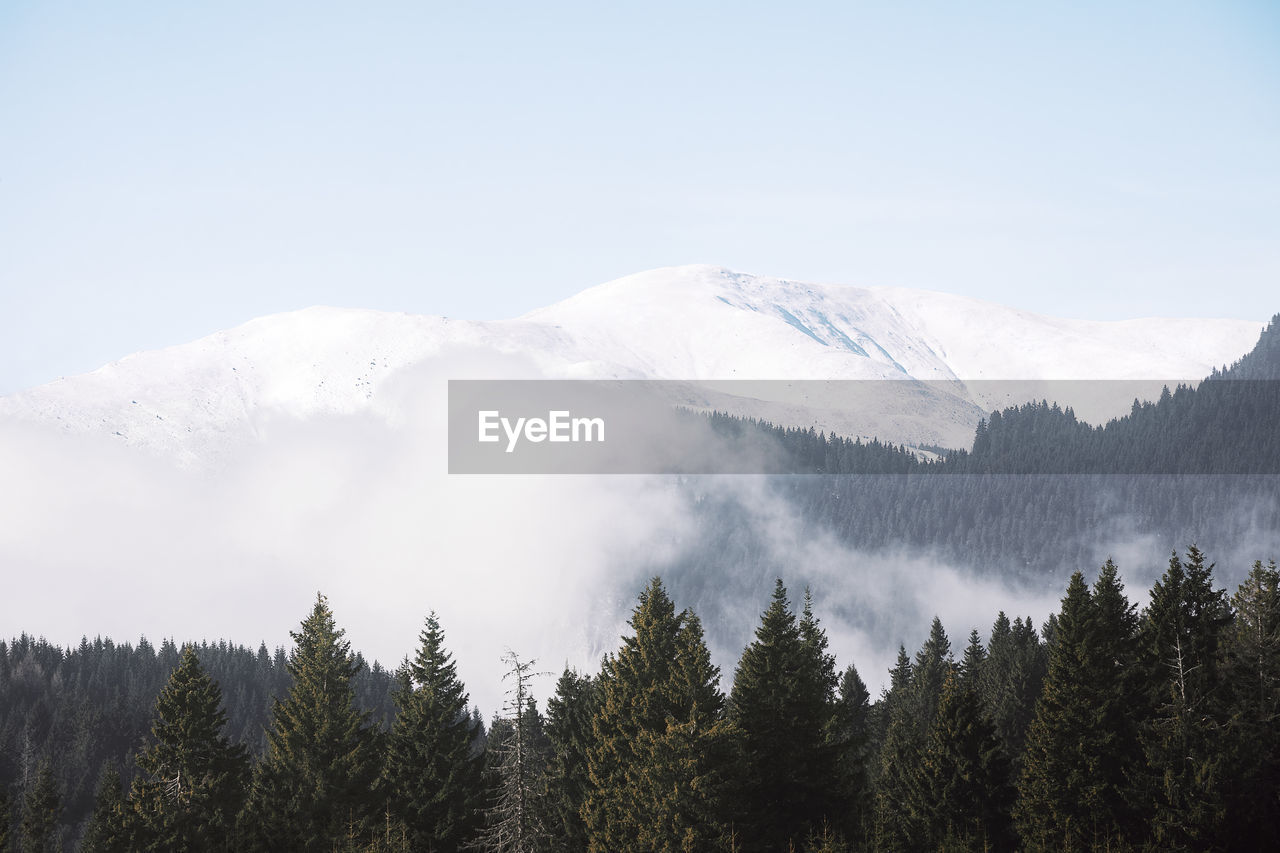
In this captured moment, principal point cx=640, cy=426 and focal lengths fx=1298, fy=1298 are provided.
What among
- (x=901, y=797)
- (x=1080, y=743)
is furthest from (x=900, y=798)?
(x=1080, y=743)

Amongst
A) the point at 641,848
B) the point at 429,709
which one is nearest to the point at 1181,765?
the point at 641,848

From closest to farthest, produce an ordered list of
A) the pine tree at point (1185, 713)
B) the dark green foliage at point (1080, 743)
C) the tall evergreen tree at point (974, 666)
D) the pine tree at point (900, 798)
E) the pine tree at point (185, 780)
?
1. the pine tree at point (1185, 713)
2. the pine tree at point (185, 780)
3. the pine tree at point (900, 798)
4. the dark green foliage at point (1080, 743)
5. the tall evergreen tree at point (974, 666)

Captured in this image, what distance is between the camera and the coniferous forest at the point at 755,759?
2235 inches

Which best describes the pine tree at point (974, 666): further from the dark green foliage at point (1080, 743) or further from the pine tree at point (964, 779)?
the pine tree at point (964, 779)

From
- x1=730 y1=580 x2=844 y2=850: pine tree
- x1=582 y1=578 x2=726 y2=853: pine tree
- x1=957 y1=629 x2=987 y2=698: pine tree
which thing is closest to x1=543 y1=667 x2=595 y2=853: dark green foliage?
x1=582 y1=578 x2=726 y2=853: pine tree

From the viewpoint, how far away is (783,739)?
61250 mm

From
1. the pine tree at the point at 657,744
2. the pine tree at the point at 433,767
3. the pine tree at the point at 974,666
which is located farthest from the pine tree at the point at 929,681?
the pine tree at the point at 433,767

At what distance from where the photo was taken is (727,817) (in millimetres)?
56000

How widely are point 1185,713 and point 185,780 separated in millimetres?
46189

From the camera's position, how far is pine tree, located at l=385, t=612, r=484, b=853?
2532 inches

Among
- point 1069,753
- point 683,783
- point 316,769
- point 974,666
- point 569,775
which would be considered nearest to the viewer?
point 683,783

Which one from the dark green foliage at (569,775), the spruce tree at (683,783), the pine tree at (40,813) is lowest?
the pine tree at (40,813)

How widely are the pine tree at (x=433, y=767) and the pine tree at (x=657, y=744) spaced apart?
259 inches

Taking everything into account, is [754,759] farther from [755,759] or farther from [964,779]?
[964,779]
